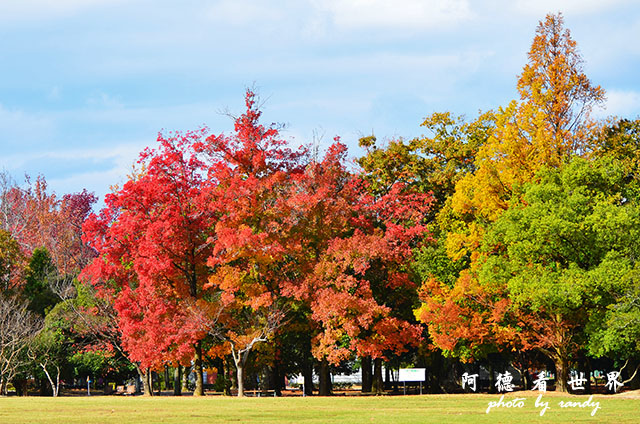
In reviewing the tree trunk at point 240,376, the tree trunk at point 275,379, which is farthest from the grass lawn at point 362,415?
the tree trunk at point 275,379

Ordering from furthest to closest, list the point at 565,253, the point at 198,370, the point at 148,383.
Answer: the point at 148,383
the point at 198,370
the point at 565,253

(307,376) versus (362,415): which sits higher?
(307,376)

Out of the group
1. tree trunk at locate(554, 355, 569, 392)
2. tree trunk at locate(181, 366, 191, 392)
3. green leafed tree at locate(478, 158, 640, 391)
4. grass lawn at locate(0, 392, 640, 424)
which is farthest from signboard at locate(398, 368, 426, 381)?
tree trunk at locate(181, 366, 191, 392)

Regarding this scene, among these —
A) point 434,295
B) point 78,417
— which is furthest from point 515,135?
point 78,417

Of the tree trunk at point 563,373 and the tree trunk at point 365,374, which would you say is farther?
the tree trunk at point 365,374

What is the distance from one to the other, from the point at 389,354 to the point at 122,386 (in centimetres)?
2580

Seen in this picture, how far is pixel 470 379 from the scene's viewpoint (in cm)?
4288

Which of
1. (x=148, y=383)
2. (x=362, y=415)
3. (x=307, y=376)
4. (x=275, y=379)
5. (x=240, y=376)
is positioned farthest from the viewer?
(x=307, y=376)

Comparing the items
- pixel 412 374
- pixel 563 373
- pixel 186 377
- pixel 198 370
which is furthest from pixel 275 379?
pixel 186 377

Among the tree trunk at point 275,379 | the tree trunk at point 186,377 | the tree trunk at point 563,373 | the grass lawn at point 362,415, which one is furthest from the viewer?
the tree trunk at point 186,377

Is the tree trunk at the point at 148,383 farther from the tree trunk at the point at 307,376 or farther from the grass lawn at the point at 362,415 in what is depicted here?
the grass lawn at the point at 362,415

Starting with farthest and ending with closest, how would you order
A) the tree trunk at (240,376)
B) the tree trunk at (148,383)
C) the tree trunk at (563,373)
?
the tree trunk at (148,383) < the tree trunk at (240,376) < the tree trunk at (563,373)

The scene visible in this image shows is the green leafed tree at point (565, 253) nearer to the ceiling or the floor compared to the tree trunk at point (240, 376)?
nearer to the ceiling

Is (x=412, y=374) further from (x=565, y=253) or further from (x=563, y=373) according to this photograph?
(x=565, y=253)
